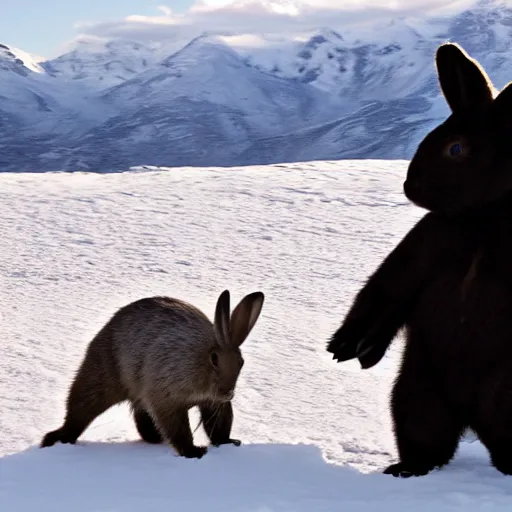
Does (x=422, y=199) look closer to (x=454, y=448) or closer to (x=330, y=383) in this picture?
(x=454, y=448)

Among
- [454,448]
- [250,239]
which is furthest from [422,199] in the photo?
[250,239]

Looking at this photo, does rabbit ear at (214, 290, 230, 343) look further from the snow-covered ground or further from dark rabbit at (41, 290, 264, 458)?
the snow-covered ground

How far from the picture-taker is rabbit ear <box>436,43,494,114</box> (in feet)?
7.44

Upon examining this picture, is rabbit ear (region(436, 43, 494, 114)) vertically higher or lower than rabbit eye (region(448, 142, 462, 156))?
higher

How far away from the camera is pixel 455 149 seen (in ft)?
7.24

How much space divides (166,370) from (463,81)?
1.29 m

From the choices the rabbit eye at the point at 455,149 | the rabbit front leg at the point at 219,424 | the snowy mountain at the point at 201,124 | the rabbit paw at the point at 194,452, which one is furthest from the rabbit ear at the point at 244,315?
the snowy mountain at the point at 201,124

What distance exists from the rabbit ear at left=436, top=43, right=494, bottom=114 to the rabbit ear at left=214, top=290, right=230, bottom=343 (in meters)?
0.89

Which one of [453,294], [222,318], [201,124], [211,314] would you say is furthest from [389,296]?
[201,124]

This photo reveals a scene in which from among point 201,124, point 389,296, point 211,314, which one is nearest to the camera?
point 389,296

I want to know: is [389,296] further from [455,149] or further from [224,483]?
[224,483]

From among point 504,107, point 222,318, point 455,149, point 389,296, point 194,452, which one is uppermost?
point 504,107

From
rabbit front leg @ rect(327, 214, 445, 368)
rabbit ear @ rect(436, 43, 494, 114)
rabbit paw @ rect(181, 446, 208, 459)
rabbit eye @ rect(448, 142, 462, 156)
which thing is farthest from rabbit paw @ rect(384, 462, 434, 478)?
rabbit ear @ rect(436, 43, 494, 114)

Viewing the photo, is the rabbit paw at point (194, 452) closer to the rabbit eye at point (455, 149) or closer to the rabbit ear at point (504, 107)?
the rabbit eye at point (455, 149)
